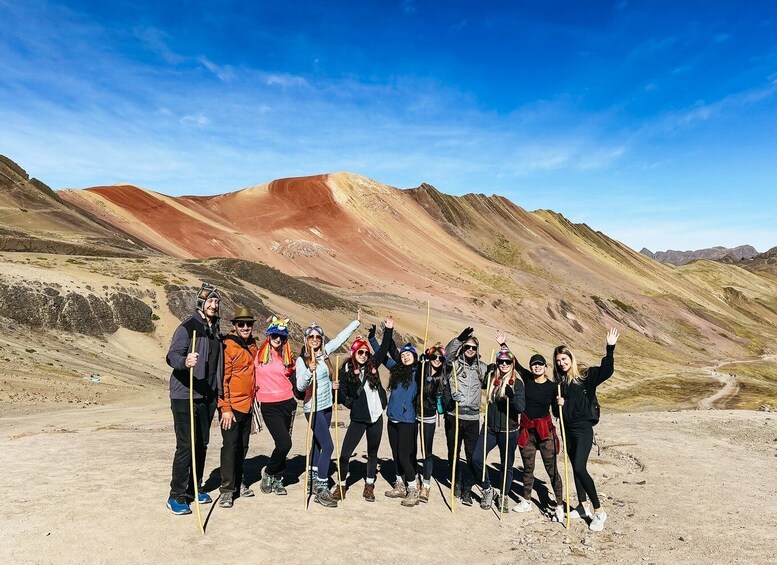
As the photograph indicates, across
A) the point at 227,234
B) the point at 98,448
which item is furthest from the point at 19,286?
the point at 227,234

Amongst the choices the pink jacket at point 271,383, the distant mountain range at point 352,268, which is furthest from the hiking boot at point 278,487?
the distant mountain range at point 352,268

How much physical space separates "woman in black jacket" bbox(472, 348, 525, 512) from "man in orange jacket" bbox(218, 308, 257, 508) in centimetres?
336

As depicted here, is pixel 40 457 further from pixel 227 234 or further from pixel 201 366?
pixel 227 234

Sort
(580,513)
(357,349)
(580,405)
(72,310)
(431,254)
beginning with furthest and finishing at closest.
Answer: (431,254), (72,310), (580,513), (357,349), (580,405)

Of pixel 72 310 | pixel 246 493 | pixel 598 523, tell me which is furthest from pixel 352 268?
pixel 598 523

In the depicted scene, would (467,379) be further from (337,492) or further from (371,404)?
(337,492)

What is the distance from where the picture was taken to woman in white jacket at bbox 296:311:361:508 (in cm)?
Result: 677

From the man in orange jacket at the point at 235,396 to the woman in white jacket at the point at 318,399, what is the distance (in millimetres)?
684

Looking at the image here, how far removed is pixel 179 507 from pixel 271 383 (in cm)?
178

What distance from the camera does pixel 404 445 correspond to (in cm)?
732

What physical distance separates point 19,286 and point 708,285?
139 meters

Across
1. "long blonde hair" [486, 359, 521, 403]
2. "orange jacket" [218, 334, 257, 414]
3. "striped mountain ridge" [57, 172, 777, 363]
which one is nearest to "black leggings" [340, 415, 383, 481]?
"orange jacket" [218, 334, 257, 414]

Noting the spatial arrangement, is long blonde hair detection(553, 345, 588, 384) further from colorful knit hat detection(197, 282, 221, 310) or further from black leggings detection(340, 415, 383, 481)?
colorful knit hat detection(197, 282, 221, 310)

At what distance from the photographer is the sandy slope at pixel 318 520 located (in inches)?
217
